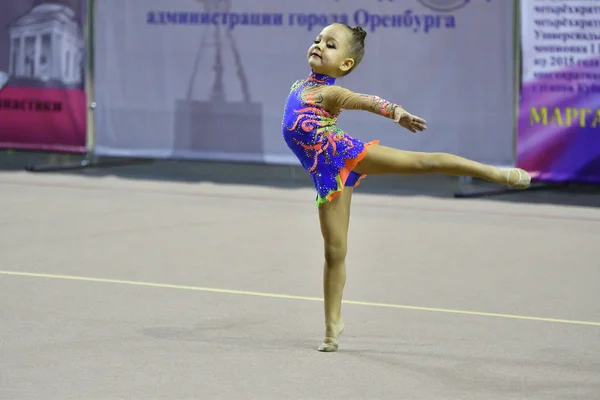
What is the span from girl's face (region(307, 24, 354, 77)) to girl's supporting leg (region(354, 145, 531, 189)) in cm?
42

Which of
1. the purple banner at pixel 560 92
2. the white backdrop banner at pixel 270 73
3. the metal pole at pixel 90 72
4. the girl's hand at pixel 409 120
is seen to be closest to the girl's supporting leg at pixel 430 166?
the girl's hand at pixel 409 120

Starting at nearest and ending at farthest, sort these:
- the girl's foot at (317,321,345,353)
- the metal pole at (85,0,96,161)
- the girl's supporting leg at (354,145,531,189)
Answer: the girl's supporting leg at (354,145,531,189)
the girl's foot at (317,321,345,353)
the metal pole at (85,0,96,161)

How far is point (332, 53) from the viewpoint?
6164mm

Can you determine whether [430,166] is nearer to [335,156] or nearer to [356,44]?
[335,156]

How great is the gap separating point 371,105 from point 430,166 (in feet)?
1.46

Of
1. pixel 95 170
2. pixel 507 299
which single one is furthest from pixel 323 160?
pixel 95 170

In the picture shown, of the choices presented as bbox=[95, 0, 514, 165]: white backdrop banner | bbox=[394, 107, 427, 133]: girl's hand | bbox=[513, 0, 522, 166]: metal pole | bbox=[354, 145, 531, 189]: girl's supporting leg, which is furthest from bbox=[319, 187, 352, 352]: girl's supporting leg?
bbox=[95, 0, 514, 165]: white backdrop banner

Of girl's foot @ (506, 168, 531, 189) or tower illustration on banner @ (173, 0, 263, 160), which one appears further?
tower illustration on banner @ (173, 0, 263, 160)

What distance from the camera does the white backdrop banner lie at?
11.9 metres

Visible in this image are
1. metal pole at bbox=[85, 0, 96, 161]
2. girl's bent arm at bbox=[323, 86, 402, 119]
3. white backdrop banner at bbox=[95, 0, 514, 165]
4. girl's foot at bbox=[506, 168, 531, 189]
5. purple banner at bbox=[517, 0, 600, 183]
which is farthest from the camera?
metal pole at bbox=[85, 0, 96, 161]

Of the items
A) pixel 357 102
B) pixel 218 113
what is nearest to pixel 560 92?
pixel 218 113

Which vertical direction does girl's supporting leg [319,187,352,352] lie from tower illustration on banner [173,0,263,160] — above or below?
below

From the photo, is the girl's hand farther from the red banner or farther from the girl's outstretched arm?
the red banner

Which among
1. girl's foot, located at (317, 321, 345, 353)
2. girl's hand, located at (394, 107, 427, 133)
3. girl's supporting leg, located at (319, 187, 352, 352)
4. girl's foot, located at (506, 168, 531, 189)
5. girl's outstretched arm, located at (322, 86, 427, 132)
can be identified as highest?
girl's outstretched arm, located at (322, 86, 427, 132)
